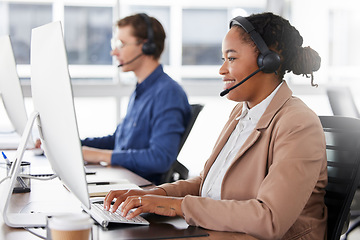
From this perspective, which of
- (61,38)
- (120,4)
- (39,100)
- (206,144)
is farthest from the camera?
(206,144)

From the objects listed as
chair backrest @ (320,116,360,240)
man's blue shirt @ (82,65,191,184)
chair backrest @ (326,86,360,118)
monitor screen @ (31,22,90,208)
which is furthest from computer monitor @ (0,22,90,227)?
chair backrest @ (326,86,360,118)

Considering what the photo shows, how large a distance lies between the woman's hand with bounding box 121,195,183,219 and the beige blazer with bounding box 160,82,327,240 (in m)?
0.04

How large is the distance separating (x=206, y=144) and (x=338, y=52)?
1.38 meters

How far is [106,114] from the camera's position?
161 inches

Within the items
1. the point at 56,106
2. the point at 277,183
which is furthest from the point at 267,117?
the point at 56,106

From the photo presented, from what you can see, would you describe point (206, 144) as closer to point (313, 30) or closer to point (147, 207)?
point (313, 30)

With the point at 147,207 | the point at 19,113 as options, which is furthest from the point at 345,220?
the point at 19,113

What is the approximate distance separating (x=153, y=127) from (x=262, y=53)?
1.08 metres

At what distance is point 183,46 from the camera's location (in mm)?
4262

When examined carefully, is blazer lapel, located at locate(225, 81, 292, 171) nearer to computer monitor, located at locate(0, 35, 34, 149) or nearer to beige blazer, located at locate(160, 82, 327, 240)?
beige blazer, located at locate(160, 82, 327, 240)

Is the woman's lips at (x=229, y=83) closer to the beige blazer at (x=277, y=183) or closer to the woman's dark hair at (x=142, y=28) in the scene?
the beige blazer at (x=277, y=183)

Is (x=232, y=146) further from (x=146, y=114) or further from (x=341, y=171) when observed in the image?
(x=146, y=114)

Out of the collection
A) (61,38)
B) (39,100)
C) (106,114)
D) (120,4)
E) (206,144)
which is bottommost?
(206,144)

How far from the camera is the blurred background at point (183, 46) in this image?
13.0ft
